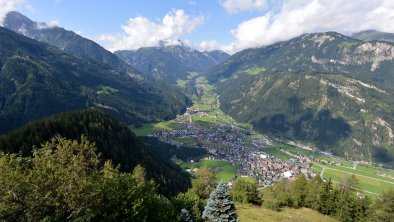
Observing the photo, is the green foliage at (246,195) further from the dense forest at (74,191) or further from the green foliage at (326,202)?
the dense forest at (74,191)

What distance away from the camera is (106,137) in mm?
164250

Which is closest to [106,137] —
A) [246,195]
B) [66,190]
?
[246,195]

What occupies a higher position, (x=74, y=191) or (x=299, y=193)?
→ (x=74, y=191)

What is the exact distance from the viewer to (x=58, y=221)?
31.6 meters

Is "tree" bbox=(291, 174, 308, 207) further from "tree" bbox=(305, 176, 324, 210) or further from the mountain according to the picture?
the mountain

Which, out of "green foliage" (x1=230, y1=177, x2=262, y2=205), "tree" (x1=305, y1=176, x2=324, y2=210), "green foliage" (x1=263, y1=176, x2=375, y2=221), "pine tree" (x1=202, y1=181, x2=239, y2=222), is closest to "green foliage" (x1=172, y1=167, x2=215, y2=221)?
"green foliage" (x1=230, y1=177, x2=262, y2=205)

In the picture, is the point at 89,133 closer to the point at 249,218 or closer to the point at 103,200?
the point at 249,218

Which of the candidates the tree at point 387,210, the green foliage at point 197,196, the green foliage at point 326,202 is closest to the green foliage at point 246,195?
the green foliage at point 326,202

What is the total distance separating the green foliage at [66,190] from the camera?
2906 cm

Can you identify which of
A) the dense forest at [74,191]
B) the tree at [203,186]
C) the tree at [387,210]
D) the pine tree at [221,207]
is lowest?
the tree at [203,186]

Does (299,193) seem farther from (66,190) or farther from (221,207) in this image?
(66,190)

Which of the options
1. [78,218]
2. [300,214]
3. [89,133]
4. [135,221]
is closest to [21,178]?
[78,218]

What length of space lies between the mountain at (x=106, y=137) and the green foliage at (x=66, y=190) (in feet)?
336

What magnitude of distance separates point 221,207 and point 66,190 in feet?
77.4
